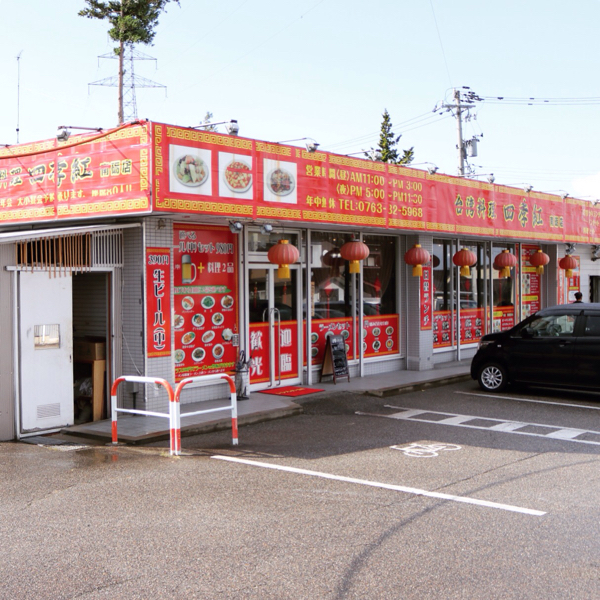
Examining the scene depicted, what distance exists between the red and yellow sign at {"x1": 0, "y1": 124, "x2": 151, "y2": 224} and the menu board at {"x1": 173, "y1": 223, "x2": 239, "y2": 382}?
1.34 m

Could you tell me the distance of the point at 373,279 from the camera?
1599 cm

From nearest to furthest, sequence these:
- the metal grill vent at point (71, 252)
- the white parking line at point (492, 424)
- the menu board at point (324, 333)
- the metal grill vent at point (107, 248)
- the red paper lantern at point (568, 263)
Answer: the white parking line at point (492, 424) → the metal grill vent at point (71, 252) → the metal grill vent at point (107, 248) → the menu board at point (324, 333) → the red paper lantern at point (568, 263)

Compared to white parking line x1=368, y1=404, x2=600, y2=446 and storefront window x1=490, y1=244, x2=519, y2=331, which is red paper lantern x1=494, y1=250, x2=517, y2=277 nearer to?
storefront window x1=490, y1=244, x2=519, y2=331

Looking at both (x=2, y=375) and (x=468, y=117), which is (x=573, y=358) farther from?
(x=468, y=117)

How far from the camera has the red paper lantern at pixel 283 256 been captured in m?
12.7

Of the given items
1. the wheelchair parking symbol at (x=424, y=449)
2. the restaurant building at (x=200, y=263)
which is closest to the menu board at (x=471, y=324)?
the restaurant building at (x=200, y=263)

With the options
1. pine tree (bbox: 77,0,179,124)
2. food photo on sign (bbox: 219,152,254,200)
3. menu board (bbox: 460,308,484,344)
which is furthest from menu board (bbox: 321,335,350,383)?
pine tree (bbox: 77,0,179,124)

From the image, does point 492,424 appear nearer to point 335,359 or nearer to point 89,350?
point 335,359

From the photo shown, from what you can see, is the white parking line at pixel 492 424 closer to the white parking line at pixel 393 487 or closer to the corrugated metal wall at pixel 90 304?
the white parking line at pixel 393 487

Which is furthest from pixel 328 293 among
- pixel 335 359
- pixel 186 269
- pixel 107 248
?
pixel 107 248

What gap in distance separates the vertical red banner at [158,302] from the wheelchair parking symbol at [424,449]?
12.8ft

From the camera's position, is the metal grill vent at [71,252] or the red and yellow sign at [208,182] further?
the red and yellow sign at [208,182]

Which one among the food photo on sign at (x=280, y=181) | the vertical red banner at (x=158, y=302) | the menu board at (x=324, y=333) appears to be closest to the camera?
the vertical red banner at (x=158, y=302)

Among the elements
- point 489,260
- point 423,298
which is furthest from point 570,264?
point 423,298
